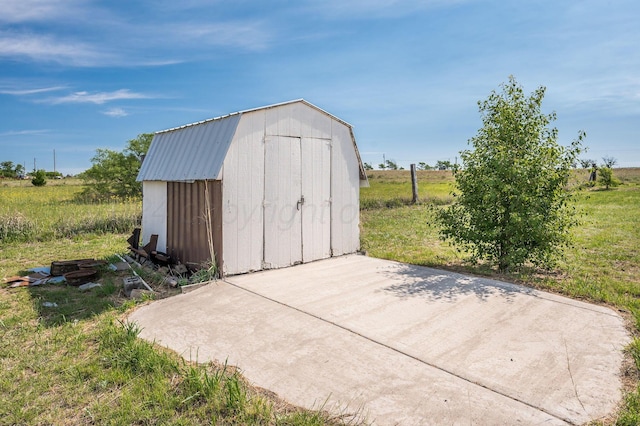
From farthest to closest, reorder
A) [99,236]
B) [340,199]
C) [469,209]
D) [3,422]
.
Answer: [99,236]
[340,199]
[469,209]
[3,422]

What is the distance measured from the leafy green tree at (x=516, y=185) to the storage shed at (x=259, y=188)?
2.19m

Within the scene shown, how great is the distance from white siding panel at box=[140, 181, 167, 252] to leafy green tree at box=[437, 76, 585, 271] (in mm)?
5395

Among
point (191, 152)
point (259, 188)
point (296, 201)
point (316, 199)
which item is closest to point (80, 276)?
point (191, 152)

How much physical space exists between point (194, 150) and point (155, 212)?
2081 mm

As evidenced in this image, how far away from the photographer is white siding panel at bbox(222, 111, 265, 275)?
18.7 feet

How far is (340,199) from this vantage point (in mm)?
7254

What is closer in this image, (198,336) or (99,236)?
(198,336)

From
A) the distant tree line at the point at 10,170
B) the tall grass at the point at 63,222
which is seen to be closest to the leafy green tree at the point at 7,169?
the distant tree line at the point at 10,170

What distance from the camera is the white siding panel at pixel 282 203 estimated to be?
6.17 meters

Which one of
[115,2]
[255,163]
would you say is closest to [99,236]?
[115,2]

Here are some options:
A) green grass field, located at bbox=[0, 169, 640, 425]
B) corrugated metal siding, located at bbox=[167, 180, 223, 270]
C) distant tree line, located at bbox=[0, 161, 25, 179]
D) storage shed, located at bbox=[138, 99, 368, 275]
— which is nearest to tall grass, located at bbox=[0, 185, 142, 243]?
green grass field, located at bbox=[0, 169, 640, 425]

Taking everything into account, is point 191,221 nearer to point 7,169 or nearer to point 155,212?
point 155,212

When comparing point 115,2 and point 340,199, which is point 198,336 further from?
point 115,2

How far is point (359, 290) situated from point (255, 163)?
2487 mm
